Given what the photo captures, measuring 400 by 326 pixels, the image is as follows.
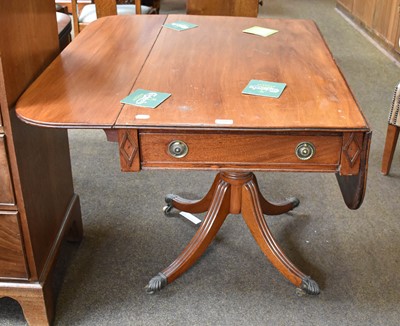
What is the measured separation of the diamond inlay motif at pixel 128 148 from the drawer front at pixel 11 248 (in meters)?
0.38

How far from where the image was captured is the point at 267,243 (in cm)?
176

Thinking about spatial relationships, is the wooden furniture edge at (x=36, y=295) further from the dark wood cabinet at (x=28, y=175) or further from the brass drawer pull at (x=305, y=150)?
the brass drawer pull at (x=305, y=150)

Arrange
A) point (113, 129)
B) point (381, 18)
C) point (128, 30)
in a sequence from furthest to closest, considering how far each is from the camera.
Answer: point (381, 18), point (128, 30), point (113, 129)

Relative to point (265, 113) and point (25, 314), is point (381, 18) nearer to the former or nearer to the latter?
point (265, 113)

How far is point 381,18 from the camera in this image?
14.9ft

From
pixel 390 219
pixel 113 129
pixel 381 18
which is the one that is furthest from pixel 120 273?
pixel 381 18

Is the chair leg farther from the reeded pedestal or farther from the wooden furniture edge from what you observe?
the wooden furniture edge

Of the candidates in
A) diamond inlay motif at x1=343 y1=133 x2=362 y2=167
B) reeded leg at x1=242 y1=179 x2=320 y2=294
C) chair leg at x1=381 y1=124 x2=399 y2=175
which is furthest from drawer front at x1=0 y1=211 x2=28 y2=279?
chair leg at x1=381 y1=124 x2=399 y2=175

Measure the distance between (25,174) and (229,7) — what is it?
1871 mm

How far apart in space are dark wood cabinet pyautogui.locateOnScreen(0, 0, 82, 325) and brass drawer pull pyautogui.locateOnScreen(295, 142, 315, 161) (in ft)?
2.37

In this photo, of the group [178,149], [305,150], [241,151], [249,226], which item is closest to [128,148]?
[178,149]

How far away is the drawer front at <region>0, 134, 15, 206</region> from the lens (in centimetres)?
131

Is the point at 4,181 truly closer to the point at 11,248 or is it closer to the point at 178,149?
the point at 11,248

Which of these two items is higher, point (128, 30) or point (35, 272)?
point (128, 30)
